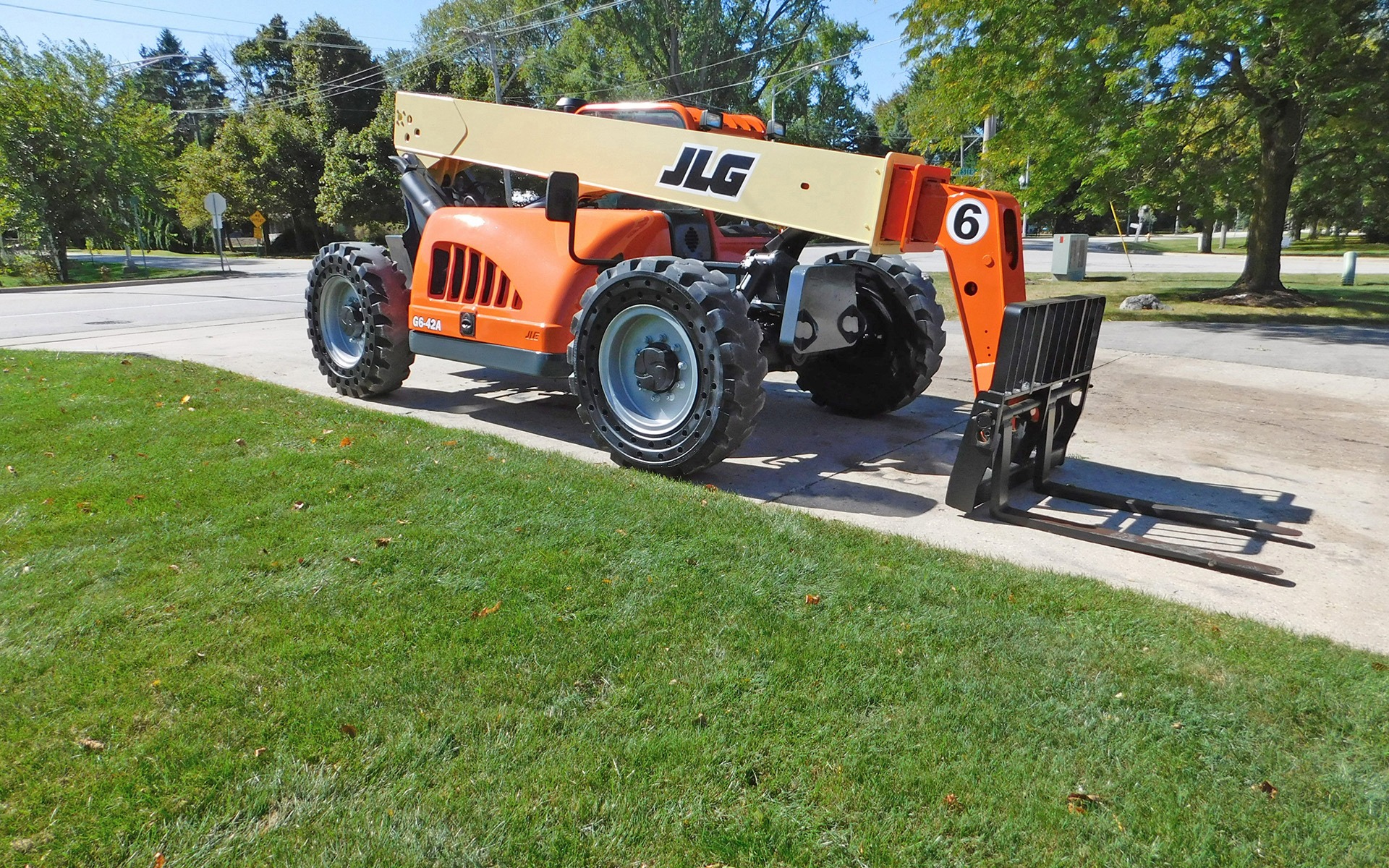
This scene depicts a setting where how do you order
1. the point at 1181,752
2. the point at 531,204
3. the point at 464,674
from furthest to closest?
1. the point at 531,204
2. the point at 464,674
3. the point at 1181,752

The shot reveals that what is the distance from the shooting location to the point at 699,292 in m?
5.62

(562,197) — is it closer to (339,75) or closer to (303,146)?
(303,146)

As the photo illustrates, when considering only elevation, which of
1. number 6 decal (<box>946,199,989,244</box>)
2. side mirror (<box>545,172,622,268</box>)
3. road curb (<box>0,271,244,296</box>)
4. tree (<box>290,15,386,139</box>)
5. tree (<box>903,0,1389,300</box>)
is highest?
tree (<box>290,15,386,139</box>)

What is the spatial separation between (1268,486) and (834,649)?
401cm

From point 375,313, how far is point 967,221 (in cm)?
491

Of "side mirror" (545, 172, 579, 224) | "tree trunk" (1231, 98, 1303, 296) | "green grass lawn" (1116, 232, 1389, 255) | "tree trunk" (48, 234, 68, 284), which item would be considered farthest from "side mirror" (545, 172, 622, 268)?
"green grass lawn" (1116, 232, 1389, 255)

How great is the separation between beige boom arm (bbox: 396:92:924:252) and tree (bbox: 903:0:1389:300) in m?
10.0

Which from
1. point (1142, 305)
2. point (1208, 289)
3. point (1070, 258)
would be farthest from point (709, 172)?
point (1070, 258)

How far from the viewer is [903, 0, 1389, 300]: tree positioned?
13.2 m

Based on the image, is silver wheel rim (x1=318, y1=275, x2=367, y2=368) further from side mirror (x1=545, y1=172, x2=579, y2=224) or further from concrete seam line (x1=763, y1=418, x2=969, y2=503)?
concrete seam line (x1=763, y1=418, x2=969, y2=503)

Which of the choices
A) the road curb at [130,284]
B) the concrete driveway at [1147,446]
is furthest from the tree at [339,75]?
the concrete driveway at [1147,446]

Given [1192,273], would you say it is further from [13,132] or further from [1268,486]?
[13,132]

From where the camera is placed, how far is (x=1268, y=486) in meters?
6.10

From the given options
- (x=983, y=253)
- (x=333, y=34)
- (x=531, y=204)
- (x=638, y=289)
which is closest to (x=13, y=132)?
(x=333, y=34)
